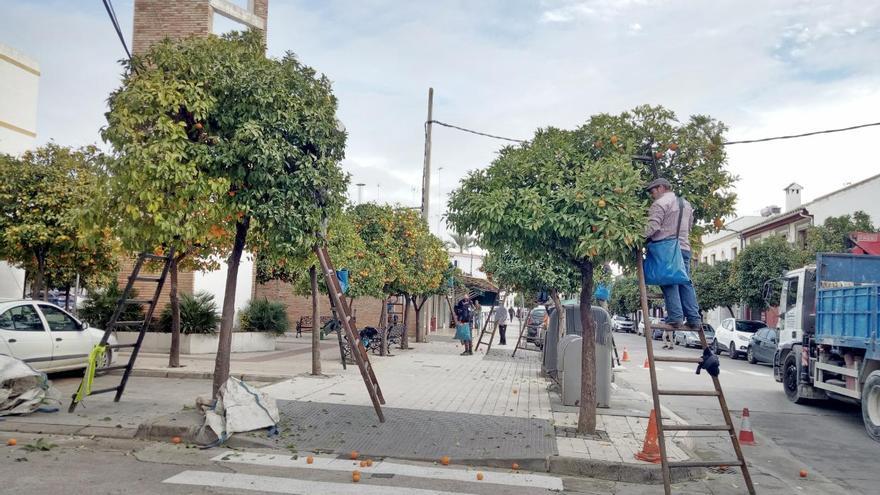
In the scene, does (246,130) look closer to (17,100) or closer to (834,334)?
(834,334)

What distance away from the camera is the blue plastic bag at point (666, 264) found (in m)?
6.65

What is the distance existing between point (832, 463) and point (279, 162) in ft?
25.1

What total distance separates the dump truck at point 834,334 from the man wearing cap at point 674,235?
5440 mm

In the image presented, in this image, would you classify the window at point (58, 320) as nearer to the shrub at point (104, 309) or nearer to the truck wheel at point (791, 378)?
the shrub at point (104, 309)

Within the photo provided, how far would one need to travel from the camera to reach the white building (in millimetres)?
23312

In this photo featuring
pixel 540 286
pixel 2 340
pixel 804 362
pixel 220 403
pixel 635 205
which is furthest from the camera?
pixel 540 286

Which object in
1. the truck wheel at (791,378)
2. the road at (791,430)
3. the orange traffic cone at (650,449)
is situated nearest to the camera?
the orange traffic cone at (650,449)

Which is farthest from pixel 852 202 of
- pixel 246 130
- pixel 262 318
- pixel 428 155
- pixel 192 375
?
pixel 246 130

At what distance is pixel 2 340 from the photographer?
10.9 m

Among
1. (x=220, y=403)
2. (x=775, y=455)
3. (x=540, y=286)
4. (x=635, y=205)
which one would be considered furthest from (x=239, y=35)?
(x=540, y=286)

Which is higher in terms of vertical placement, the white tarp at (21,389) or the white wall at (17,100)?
the white wall at (17,100)

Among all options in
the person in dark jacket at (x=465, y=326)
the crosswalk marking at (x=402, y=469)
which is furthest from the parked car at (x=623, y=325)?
the crosswalk marking at (x=402, y=469)

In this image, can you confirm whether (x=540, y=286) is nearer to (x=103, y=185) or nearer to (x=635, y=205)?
(x=635, y=205)

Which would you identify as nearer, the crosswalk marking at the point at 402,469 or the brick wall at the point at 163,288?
the crosswalk marking at the point at 402,469
